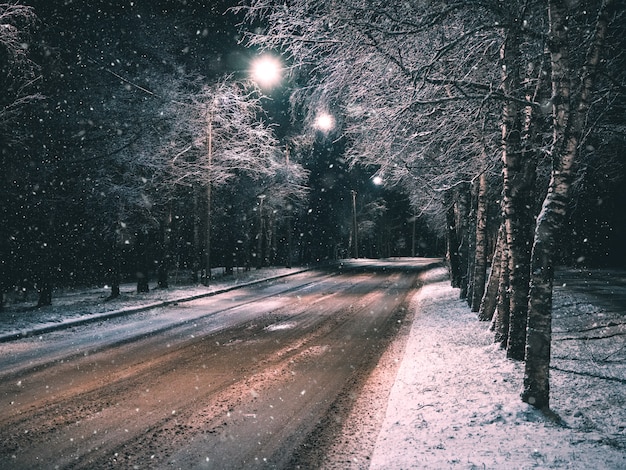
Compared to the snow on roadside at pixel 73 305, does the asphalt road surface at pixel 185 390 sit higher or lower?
lower

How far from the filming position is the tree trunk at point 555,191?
5.35 metres

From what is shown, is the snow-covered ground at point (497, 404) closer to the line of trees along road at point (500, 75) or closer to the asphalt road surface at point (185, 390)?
the line of trees along road at point (500, 75)

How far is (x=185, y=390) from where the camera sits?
6.92 meters

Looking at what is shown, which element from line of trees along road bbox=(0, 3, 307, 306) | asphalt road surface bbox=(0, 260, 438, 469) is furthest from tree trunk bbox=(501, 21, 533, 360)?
line of trees along road bbox=(0, 3, 307, 306)

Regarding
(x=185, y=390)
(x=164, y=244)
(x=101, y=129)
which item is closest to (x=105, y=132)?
(x=101, y=129)

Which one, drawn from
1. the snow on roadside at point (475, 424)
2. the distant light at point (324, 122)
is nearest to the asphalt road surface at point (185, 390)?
the snow on roadside at point (475, 424)

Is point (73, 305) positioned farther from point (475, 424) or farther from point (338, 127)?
point (475, 424)

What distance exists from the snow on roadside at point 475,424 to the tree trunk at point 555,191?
0.55m

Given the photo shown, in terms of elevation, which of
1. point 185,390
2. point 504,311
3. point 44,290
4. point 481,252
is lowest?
point 185,390

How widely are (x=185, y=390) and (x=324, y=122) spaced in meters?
5.00

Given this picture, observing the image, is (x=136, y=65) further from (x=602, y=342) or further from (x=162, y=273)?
(x=602, y=342)

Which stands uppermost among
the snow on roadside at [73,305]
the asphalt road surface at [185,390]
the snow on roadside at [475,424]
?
the snow on roadside at [475,424]

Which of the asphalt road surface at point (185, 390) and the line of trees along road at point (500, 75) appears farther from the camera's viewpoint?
the line of trees along road at point (500, 75)

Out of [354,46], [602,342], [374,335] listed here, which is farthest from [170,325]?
[602,342]
